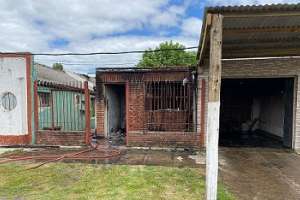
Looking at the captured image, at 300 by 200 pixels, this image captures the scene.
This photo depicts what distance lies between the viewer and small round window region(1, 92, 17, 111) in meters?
8.68

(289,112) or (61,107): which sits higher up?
(289,112)

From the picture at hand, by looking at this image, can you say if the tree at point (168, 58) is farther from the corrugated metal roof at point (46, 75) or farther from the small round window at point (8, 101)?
the small round window at point (8, 101)

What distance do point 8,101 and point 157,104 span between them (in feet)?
18.0

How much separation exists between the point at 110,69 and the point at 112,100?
6.24 feet

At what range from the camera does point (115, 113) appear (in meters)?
11.7

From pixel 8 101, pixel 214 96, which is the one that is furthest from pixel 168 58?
pixel 214 96

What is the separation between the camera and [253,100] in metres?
13.7

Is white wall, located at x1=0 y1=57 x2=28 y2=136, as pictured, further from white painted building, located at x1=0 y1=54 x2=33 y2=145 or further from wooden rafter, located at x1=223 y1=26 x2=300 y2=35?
wooden rafter, located at x1=223 y1=26 x2=300 y2=35

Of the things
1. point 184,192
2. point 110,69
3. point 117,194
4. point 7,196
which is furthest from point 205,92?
point 7,196

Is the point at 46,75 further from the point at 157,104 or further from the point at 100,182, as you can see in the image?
the point at 100,182

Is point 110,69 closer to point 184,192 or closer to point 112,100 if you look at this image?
point 112,100

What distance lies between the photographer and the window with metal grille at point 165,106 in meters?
9.03

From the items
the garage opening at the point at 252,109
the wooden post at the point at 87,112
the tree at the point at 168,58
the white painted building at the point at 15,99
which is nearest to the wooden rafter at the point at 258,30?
the wooden post at the point at 87,112

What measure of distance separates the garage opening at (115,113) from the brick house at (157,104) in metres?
0.80
